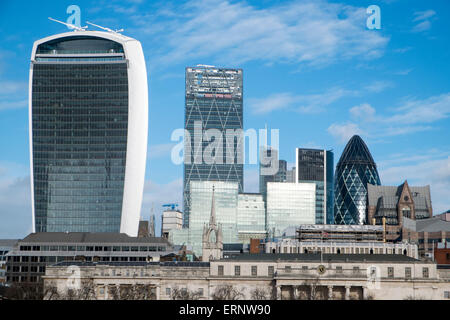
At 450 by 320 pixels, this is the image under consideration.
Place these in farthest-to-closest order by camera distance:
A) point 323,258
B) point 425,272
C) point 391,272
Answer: point 323,258 → point 391,272 → point 425,272

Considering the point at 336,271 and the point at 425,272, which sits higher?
the point at 336,271

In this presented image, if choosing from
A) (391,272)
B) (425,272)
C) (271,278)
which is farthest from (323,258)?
(425,272)

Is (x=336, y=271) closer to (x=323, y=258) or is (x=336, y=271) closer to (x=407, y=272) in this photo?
(x=323, y=258)

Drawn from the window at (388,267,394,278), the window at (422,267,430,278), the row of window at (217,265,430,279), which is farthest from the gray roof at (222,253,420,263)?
the window at (422,267,430,278)

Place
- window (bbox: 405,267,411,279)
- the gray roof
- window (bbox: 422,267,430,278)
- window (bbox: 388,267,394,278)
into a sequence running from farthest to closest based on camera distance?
the gray roof → window (bbox: 388,267,394,278) → window (bbox: 405,267,411,279) → window (bbox: 422,267,430,278)

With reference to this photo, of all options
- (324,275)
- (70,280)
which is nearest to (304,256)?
(324,275)

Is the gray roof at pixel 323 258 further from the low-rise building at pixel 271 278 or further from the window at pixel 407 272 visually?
the window at pixel 407 272

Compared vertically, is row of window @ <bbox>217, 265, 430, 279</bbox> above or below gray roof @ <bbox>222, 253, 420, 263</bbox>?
below

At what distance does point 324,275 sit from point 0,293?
74006mm

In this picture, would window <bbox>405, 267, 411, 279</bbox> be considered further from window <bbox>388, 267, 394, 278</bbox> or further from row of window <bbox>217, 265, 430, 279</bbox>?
window <bbox>388, 267, 394, 278</bbox>

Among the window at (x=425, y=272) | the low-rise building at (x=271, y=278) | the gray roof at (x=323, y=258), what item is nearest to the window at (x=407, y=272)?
the low-rise building at (x=271, y=278)

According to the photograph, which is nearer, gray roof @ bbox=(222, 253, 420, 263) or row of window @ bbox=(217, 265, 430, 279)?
row of window @ bbox=(217, 265, 430, 279)
